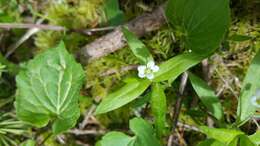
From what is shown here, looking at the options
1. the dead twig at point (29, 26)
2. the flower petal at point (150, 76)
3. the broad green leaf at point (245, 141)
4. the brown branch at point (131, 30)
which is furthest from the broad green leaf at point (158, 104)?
the dead twig at point (29, 26)

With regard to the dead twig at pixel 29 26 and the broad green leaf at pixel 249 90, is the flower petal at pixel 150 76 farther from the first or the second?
the dead twig at pixel 29 26

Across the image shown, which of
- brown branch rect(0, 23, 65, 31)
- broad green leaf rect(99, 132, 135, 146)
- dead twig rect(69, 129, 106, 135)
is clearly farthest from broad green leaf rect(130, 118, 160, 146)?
brown branch rect(0, 23, 65, 31)

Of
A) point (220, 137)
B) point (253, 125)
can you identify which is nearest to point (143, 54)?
point (220, 137)

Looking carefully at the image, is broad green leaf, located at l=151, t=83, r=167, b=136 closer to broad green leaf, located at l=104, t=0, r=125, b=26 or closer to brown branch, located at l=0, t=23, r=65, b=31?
broad green leaf, located at l=104, t=0, r=125, b=26

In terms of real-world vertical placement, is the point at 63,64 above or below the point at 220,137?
above

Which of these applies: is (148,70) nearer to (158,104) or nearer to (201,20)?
(158,104)

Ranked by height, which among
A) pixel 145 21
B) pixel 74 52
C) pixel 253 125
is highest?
pixel 145 21

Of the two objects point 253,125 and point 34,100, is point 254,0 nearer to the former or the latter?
point 253,125
